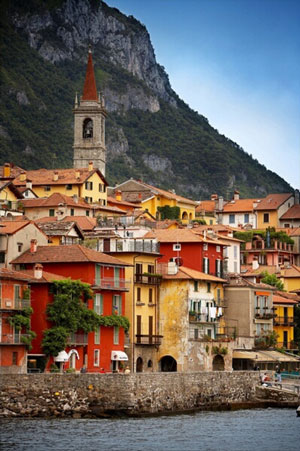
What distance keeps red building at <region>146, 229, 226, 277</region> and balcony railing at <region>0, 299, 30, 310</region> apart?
2581cm

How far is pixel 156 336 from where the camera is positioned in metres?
99.1

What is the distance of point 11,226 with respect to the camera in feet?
316

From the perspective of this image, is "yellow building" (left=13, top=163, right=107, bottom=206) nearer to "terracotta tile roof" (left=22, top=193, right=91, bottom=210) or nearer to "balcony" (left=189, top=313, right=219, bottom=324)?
"terracotta tile roof" (left=22, top=193, right=91, bottom=210)

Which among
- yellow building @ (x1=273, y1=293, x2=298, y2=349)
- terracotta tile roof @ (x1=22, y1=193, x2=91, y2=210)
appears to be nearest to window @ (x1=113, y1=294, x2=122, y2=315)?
yellow building @ (x1=273, y1=293, x2=298, y2=349)

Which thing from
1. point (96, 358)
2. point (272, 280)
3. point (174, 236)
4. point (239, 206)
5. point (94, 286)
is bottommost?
point (96, 358)

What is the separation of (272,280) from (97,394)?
53.8 m

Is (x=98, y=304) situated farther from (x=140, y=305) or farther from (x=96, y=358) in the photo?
(x=140, y=305)

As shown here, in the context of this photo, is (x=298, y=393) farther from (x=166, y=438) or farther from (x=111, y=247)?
(x=166, y=438)

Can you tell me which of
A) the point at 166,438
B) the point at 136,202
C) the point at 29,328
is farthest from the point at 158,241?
the point at 136,202

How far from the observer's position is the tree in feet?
433

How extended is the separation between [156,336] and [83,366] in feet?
37.3

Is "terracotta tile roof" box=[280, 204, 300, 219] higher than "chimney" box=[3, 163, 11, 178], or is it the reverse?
"chimney" box=[3, 163, 11, 178]

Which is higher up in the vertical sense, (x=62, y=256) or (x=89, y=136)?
(x=89, y=136)

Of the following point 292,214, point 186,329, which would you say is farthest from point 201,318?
point 292,214
